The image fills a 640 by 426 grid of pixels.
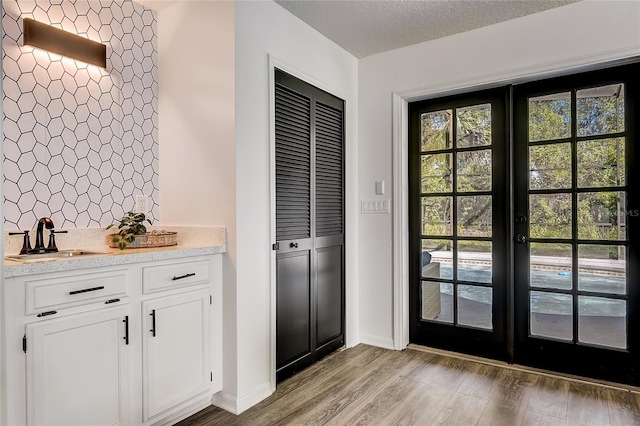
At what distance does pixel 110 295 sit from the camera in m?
1.80

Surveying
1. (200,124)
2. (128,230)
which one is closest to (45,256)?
(128,230)

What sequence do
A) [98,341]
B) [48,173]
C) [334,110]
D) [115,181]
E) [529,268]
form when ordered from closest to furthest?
[98,341] → [48,173] → [115,181] → [529,268] → [334,110]

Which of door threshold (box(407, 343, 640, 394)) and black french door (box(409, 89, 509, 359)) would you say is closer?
door threshold (box(407, 343, 640, 394))

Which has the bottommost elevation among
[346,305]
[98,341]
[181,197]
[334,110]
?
→ [346,305]

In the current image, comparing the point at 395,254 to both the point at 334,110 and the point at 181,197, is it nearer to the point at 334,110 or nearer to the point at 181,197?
the point at 334,110

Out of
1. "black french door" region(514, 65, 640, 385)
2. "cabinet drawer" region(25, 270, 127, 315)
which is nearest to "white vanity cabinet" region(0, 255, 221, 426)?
"cabinet drawer" region(25, 270, 127, 315)

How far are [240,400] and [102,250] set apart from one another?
1.16m

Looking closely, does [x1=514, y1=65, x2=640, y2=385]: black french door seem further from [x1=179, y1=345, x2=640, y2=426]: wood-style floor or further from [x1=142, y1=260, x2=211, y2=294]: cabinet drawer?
[x1=142, y1=260, x2=211, y2=294]: cabinet drawer

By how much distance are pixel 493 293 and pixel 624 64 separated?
5.73ft

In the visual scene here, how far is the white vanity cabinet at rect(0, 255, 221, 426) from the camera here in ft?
4.96

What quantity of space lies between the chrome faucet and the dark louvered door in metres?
1.23

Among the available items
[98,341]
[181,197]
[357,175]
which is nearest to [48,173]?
[181,197]

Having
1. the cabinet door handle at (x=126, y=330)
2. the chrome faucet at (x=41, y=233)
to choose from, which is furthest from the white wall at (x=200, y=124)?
the chrome faucet at (x=41, y=233)

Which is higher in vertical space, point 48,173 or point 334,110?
point 334,110
